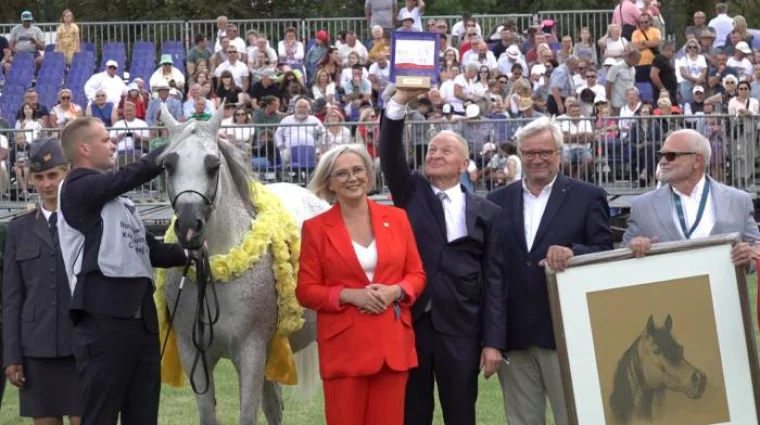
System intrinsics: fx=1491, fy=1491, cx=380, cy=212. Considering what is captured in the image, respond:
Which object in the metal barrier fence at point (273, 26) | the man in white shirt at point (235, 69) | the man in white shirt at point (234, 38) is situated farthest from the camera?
the metal barrier fence at point (273, 26)

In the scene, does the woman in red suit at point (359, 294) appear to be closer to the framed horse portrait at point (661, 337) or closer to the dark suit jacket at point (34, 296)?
the framed horse portrait at point (661, 337)

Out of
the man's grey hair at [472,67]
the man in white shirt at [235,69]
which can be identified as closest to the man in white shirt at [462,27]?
the man's grey hair at [472,67]

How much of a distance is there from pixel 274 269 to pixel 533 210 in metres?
1.61

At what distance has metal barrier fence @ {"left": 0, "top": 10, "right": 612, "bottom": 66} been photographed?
28.2 m

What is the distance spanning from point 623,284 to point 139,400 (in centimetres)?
244

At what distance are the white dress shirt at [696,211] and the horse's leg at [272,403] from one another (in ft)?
10.5

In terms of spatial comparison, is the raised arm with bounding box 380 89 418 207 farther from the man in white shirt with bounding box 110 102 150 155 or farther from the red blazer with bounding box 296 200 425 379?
the man in white shirt with bounding box 110 102 150 155

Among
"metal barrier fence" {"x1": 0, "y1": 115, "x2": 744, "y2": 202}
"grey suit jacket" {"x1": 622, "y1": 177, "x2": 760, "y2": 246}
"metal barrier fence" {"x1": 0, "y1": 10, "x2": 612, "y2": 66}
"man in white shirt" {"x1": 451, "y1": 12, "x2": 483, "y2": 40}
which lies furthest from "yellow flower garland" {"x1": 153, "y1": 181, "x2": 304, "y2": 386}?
"metal barrier fence" {"x1": 0, "y1": 10, "x2": 612, "y2": 66}

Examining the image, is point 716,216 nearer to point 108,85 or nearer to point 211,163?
point 211,163

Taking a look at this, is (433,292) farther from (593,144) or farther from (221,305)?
(593,144)

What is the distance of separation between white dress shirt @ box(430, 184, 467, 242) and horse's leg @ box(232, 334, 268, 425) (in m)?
1.38

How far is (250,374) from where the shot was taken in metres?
8.16

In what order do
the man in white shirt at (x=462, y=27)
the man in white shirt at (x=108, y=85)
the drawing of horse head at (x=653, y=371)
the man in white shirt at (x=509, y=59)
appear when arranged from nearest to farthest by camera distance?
the drawing of horse head at (x=653, y=371)
the man in white shirt at (x=108, y=85)
the man in white shirt at (x=509, y=59)
the man in white shirt at (x=462, y=27)

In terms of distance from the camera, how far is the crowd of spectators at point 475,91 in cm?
1842
